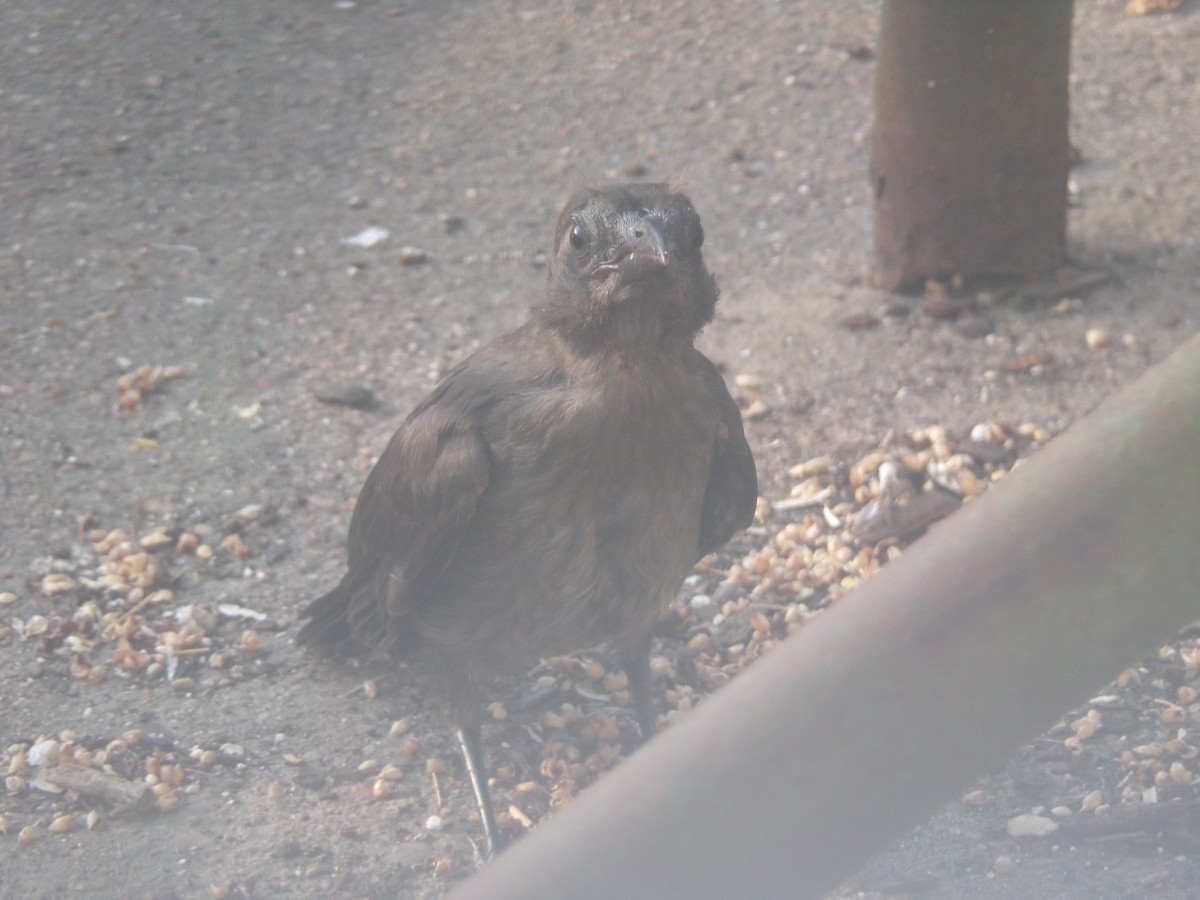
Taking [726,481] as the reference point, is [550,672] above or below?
below

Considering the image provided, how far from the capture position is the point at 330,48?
748 cm

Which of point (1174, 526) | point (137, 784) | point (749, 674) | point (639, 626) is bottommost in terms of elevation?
point (137, 784)

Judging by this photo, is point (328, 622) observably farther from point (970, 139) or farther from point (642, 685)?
point (970, 139)

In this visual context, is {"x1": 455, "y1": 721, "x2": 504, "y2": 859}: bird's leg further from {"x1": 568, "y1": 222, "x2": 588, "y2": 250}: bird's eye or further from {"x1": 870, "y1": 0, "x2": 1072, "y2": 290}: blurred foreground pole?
{"x1": 870, "y1": 0, "x2": 1072, "y2": 290}: blurred foreground pole

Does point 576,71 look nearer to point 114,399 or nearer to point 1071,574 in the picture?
point 114,399

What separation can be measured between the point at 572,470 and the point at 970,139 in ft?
8.96

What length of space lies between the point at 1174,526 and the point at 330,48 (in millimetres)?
6940

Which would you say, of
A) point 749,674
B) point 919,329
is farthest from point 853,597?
point 919,329

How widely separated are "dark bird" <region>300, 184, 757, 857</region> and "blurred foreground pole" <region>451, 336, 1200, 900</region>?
173 centimetres

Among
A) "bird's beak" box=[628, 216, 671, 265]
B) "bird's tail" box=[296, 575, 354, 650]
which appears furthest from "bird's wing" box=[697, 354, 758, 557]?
"bird's tail" box=[296, 575, 354, 650]

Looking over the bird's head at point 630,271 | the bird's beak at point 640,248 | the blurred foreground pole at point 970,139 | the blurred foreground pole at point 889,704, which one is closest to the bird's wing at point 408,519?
the bird's head at point 630,271

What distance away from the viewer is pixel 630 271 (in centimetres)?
294

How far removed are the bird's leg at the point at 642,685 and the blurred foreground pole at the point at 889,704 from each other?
96.2 inches

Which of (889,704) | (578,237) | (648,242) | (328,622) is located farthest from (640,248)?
(889,704)
